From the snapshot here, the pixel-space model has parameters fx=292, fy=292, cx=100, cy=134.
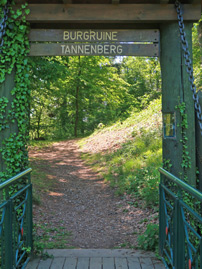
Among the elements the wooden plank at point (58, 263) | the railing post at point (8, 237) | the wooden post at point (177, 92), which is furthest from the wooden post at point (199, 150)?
the railing post at point (8, 237)

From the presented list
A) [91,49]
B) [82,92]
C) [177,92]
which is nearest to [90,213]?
[177,92]

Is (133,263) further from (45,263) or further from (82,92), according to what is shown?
(82,92)

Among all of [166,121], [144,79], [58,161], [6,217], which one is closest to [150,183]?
[166,121]

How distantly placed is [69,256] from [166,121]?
237cm

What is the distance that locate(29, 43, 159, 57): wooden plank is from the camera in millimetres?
4164

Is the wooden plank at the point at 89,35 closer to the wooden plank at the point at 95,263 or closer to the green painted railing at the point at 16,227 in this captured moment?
the green painted railing at the point at 16,227

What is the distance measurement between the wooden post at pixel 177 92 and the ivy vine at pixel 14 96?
199 centimetres

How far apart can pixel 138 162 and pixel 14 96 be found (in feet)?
19.7

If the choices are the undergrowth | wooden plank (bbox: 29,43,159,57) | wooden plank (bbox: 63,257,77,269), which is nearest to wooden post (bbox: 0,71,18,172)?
wooden plank (bbox: 29,43,159,57)

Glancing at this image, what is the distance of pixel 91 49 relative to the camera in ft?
13.7

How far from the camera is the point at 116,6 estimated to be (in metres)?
4.01

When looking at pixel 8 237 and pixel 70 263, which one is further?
pixel 70 263

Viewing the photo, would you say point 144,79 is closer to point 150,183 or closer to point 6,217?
point 150,183

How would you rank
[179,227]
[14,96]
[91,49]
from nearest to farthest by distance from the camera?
[179,227] → [14,96] → [91,49]
